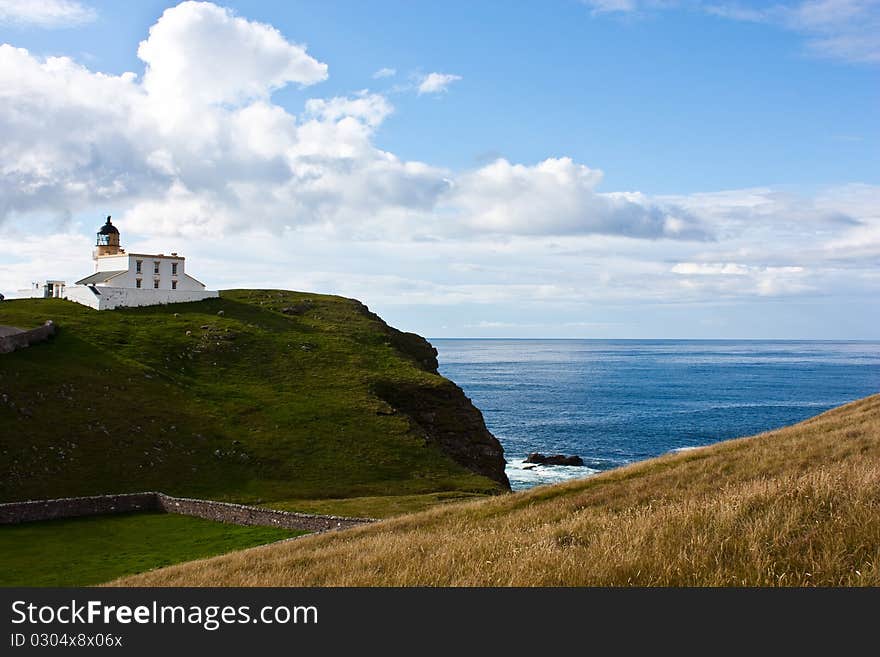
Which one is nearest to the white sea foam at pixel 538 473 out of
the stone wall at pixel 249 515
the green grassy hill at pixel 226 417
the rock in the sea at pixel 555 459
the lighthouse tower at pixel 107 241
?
the rock in the sea at pixel 555 459

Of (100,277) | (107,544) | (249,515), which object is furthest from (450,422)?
(100,277)

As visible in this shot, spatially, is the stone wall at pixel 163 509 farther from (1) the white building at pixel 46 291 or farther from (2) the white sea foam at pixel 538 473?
(1) the white building at pixel 46 291

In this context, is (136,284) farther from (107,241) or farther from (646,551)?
(646,551)

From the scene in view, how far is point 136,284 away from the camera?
98125 millimetres

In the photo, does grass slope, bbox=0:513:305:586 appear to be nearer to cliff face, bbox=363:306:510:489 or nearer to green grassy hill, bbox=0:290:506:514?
green grassy hill, bbox=0:290:506:514

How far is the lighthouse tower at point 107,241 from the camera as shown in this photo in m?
110

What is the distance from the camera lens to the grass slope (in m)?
33.4

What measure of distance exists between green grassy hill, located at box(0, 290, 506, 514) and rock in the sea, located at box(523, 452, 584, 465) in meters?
16.2

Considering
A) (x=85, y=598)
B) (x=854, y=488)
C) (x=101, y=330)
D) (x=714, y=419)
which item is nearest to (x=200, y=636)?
(x=85, y=598)

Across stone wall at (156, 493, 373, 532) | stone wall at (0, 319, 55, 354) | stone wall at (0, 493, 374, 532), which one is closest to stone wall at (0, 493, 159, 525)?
stone wall at (0, 493, 374, 532)

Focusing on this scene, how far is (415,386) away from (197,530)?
36.6m

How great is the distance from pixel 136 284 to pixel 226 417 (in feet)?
139

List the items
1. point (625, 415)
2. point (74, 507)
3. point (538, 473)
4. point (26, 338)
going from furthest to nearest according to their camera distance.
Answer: point (625, 415) < point (538, 473) < point (26, 338) < point (74, 507)

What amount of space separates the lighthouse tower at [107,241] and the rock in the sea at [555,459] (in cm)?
6629
